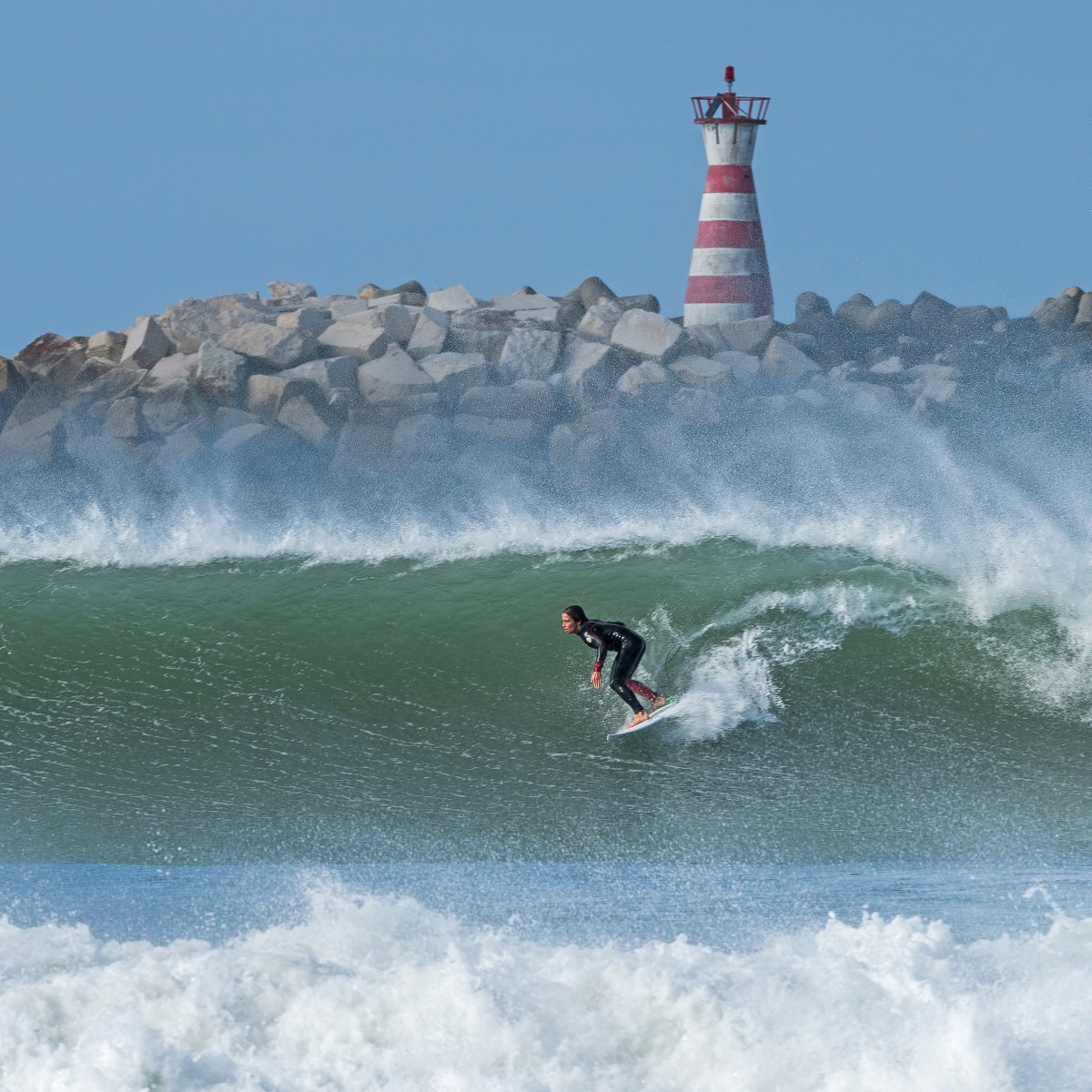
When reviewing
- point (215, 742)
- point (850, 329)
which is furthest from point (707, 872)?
point (850, 329)

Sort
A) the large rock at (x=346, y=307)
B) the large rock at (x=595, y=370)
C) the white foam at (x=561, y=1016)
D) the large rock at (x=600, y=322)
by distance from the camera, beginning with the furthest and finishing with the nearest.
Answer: the large rock at (x=346, y=307), the large rock at (x=600, y=322), the large rock at (x=595, y=370), the white foam at (x=561, y=1016)

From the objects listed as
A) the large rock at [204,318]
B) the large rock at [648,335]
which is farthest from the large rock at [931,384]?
the large rock at [204,318]

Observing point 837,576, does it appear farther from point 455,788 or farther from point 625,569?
point 455,788

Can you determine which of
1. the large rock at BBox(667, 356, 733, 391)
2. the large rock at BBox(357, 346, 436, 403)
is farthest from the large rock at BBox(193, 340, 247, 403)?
the large rock at BBox(667, 356, 733, 391)

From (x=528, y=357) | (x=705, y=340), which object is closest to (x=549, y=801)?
(x=528, y=357)

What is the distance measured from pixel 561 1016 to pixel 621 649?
12.7 ft

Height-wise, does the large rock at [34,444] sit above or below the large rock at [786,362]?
below

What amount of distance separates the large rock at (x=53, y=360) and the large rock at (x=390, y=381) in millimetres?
4374

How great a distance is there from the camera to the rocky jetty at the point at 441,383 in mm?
20281

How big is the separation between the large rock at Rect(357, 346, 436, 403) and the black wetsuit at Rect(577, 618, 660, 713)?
40.4ft

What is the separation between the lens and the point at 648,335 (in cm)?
2098

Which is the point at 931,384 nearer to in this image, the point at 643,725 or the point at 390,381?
the point at 390,381

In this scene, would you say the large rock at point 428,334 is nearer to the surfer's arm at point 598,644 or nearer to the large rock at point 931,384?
the large rock at point 931,384

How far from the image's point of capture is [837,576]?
1056 centimetres
